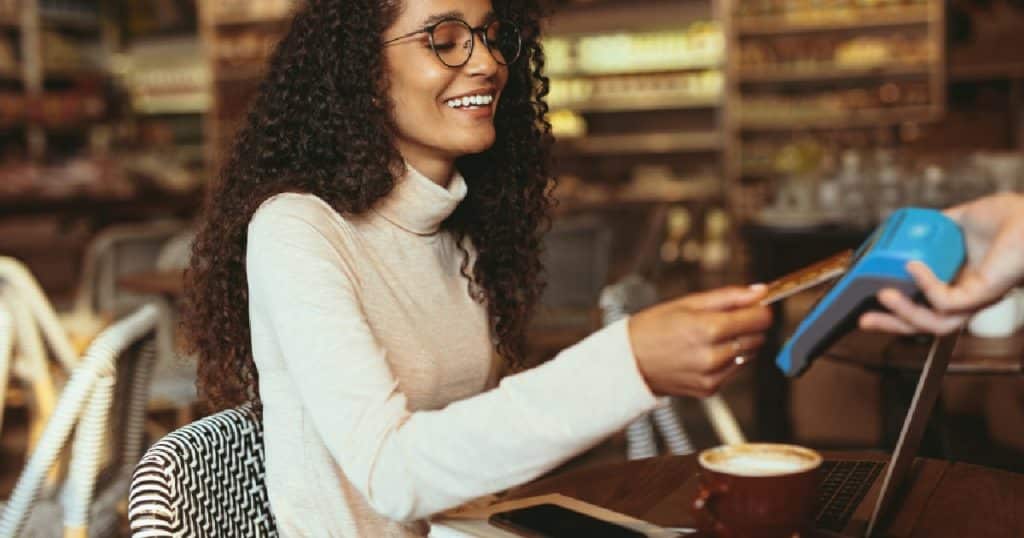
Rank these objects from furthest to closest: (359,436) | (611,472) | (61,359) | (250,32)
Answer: (250,32) < (61,359) < (611,472) < (359,436)

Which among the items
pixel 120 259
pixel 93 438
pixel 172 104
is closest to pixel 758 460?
pixel 93 438

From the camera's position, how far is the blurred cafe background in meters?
4.08

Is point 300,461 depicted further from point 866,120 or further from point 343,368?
point 866,120

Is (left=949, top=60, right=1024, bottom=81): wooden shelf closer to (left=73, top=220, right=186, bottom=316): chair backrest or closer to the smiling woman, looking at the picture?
(left=73, top=220, right=186, bottom=316): chair backrest

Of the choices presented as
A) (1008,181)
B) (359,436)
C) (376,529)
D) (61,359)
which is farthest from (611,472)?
(1008,181)

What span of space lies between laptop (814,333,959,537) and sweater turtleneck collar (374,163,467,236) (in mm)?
564

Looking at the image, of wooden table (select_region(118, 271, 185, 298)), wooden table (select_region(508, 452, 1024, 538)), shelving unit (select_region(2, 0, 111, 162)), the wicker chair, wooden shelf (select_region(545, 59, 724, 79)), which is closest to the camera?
wooden table (select_region(508, 452, 1024, 538))

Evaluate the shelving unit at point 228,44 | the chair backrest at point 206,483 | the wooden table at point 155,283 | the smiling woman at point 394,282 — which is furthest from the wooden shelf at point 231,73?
the chair backrest at point 206,483

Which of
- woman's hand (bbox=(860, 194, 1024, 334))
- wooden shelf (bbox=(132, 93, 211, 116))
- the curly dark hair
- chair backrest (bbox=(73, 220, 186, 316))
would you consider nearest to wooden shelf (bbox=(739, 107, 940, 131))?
chair backrest (bbox=(73, 220, 186, 316))

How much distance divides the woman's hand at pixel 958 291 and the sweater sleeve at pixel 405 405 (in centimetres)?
20

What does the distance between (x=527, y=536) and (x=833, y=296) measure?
40 centimetres

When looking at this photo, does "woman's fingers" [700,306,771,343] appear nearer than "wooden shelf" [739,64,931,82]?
Yes

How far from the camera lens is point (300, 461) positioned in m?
1.25

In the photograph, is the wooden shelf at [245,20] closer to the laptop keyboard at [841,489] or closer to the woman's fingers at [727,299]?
the laptop keyboard at [841,489]
